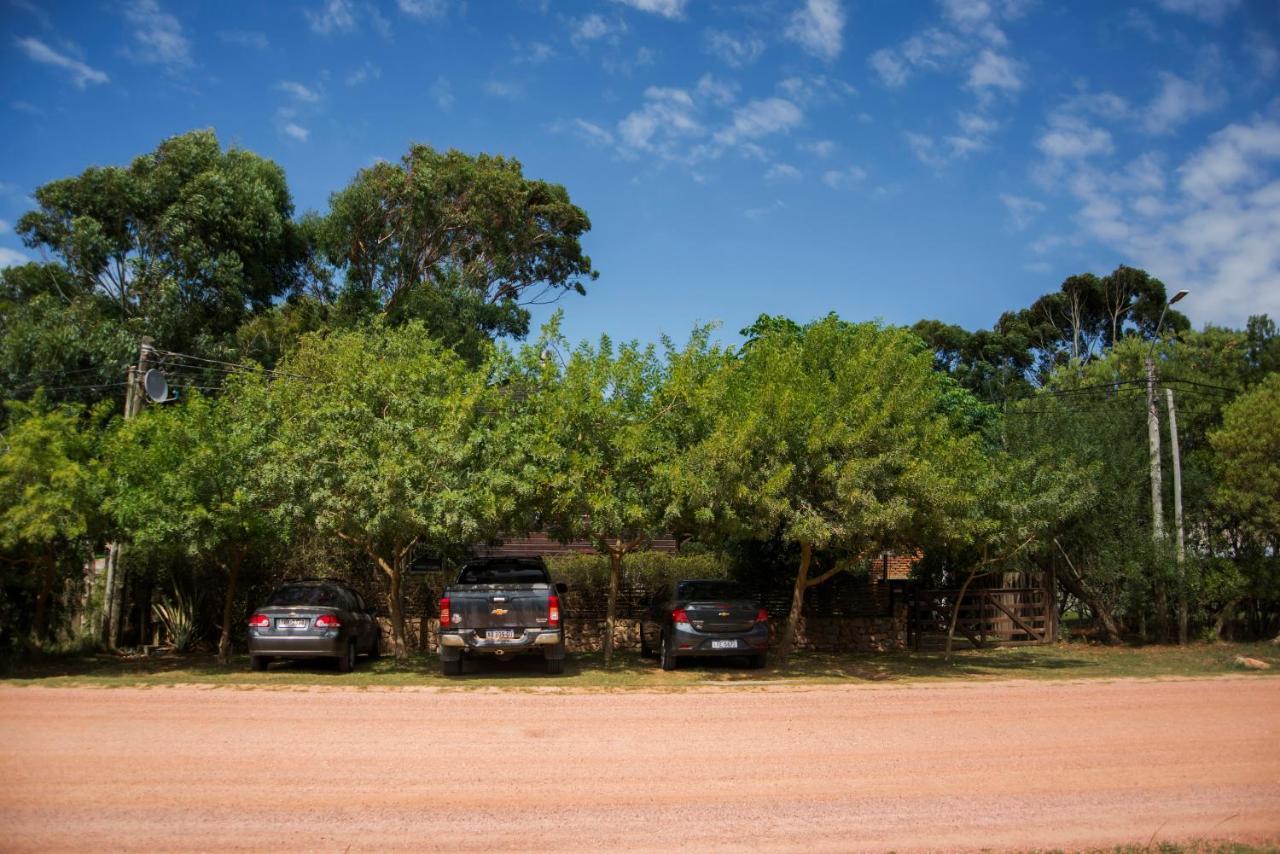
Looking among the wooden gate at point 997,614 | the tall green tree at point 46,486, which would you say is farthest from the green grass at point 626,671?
the wooden gate at point 997,614

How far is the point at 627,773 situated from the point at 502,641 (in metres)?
6.85

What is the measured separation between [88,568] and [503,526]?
939cm

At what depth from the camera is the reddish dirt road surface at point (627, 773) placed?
6262 mm

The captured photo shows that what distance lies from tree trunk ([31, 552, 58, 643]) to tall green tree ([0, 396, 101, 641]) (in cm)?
4

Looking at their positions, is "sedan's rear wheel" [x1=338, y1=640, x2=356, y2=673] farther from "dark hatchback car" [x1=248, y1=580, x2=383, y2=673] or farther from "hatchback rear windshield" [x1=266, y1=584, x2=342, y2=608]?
"hatchback rear windshield" [x1=266, y1=584, x2=342, y2=608]

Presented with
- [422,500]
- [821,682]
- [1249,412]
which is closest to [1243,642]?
[1249,412]

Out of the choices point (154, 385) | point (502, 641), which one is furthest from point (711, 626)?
point (154, 385)

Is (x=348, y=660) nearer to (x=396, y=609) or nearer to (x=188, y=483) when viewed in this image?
(x=396, y=609)

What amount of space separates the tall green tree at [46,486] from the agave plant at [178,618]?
3354 millimetres

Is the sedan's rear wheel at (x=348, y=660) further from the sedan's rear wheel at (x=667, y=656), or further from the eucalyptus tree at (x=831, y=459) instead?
the eucalyptus tree at (x=831, y=459)

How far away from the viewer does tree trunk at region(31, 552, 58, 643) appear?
16250mm

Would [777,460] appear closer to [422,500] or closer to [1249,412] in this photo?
[422,500]

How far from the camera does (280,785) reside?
24.3 ft

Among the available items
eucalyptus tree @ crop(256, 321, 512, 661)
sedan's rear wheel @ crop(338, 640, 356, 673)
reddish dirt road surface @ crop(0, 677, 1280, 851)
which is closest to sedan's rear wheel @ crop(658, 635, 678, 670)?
reddish dirt road surface @ crop(0, 677, 1280, 851)
